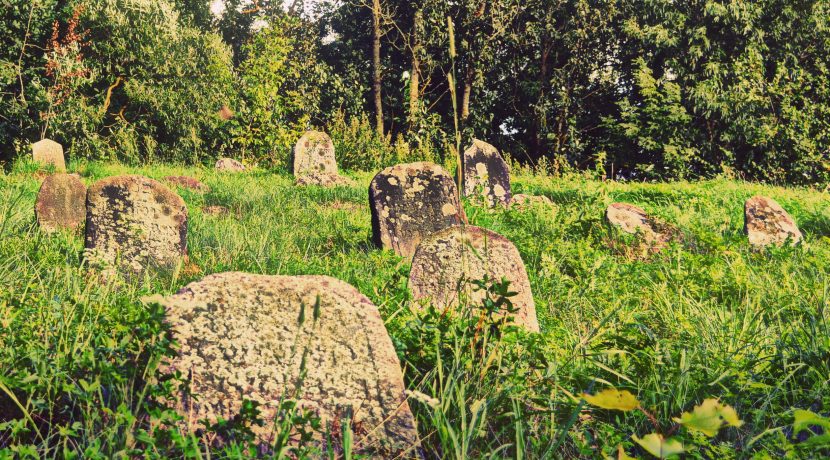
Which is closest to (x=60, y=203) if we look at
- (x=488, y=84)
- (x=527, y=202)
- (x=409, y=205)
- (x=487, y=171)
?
(x=409, y=205)

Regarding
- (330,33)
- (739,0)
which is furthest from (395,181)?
(330,33)

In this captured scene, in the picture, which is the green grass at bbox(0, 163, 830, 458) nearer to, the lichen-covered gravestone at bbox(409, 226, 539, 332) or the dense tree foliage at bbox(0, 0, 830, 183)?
the lichen-covered gravestone at bbox(409, 226, 539, 332)

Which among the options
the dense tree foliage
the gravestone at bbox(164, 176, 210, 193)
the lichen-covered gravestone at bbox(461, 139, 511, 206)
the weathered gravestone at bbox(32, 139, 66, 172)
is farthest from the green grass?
the dense tree foliage

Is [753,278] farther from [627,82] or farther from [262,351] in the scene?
[627,82]

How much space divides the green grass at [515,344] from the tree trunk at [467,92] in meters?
14.2

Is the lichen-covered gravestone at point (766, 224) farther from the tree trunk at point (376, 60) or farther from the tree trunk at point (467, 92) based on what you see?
the tree trunk at point (467, 92)

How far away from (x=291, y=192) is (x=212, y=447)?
7954 mm

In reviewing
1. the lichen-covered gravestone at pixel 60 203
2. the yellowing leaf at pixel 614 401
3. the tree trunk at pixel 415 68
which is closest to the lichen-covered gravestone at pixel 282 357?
the yellowing leaf at pixel 614 401

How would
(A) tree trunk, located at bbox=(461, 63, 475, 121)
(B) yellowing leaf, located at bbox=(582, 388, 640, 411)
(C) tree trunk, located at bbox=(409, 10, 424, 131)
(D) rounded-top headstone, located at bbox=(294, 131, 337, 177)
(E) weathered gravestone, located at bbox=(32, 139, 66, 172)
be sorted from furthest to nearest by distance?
(A) tree trunk, located at bbox=(461, 63, 475, 121) → (C) tree trunk, located at bbox=(409, 10, 424, 131) → (D) rounded-top headstone, located at bbox=(294, 131, 337, 177) → (E) weathered gravestone, located at bbox=(32, 139, 66, 172) → (B) yellowing leaf, located at bbox=(582, 388, 640, 411)

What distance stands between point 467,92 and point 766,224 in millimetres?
14810

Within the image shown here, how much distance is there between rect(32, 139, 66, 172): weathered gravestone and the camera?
1248 centimetres

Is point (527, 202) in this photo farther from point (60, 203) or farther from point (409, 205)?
point (60, 203)

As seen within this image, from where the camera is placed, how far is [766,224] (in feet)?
24.5

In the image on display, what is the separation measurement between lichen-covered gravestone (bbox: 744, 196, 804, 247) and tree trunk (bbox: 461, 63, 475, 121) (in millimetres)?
14249
